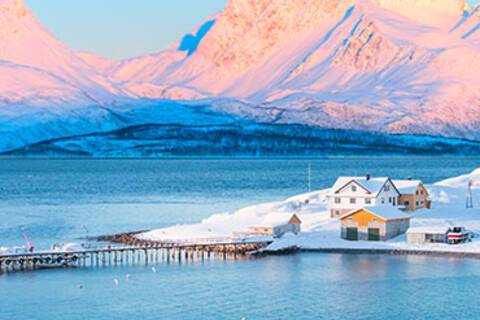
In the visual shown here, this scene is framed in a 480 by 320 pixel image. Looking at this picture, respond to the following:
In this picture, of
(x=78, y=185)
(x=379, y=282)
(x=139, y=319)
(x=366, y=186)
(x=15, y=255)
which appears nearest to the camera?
(x=139, y=319)

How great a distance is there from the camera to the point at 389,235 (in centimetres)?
8856

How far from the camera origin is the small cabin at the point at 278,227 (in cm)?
9044

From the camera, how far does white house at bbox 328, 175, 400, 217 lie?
9712 centimetres

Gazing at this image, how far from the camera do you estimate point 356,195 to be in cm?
9756

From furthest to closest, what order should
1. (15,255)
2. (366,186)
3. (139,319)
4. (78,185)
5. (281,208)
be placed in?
(78,185)
(281,208)
(366,186)
(15,255)
(139,319)

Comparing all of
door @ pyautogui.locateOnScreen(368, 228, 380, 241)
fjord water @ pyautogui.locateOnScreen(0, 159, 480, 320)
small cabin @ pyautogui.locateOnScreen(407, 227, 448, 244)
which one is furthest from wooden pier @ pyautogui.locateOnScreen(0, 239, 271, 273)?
small cabin @ pyautogui.locateOnScreen(407, 227, 448, 244)

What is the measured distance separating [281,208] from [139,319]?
4363cm

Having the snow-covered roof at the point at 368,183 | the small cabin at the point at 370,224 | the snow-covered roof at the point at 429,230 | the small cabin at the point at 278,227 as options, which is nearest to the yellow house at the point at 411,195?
the snow-covered roof at the point at 368,183

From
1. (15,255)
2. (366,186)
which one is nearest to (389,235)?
(366,186)

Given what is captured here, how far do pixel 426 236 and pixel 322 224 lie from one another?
11116mm

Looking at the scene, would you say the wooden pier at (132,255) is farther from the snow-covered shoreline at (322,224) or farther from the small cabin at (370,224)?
the small cabin at (370,224)

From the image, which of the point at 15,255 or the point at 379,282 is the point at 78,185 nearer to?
the point at 15,255

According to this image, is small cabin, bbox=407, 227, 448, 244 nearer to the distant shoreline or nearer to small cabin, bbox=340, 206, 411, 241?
small cabin, bbox=340, 206, 411, 241

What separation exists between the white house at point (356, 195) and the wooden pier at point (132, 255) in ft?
38.8
